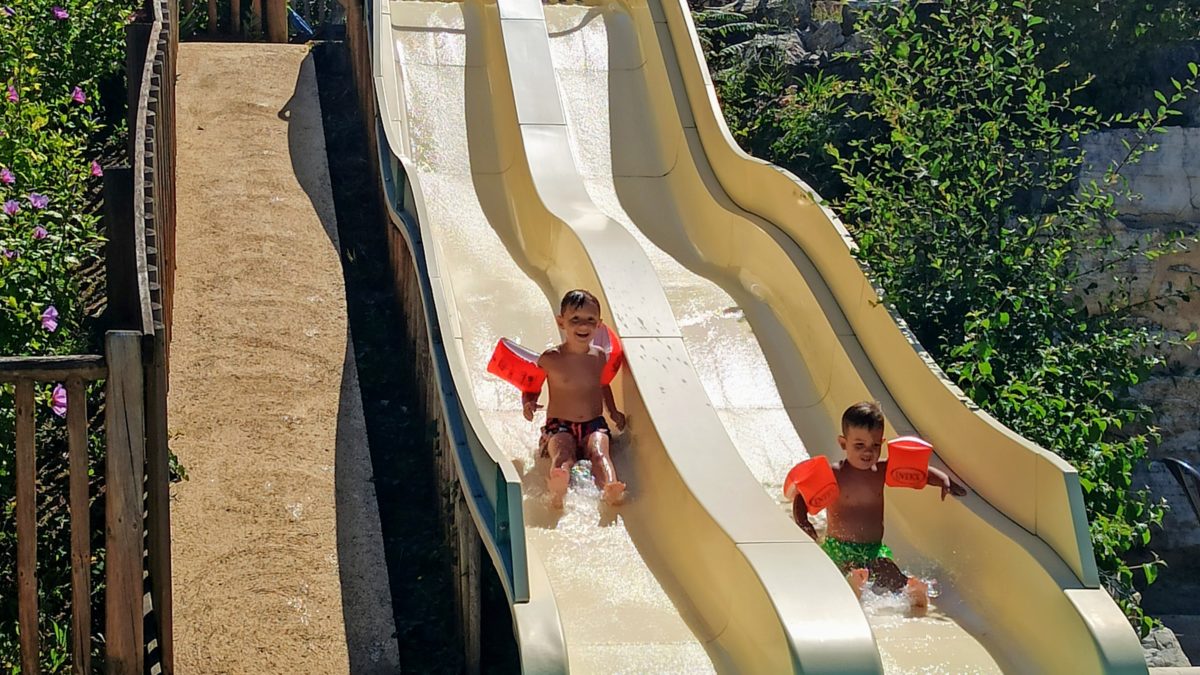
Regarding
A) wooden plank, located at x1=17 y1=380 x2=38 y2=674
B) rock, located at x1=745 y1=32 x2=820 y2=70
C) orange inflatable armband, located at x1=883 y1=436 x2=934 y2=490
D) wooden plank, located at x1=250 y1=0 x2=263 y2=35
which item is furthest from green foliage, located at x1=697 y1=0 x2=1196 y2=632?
wooden plank, located at x1=250 y1=0 x2=263 y2=35

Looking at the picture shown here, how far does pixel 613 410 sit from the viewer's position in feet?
21.5

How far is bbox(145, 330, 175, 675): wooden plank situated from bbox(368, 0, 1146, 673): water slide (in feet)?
3.69

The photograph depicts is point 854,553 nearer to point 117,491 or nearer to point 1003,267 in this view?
point 1003,267

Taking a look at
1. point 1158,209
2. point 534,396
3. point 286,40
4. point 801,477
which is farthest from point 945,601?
point 286,40

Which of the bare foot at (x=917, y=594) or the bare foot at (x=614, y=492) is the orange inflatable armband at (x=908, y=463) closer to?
the bare foot at (x=917, y=594)

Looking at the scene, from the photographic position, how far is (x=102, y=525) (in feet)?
20.2

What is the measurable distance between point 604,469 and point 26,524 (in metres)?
2.42

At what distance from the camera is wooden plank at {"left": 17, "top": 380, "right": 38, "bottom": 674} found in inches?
179

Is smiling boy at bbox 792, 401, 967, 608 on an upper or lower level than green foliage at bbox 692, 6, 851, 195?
lower

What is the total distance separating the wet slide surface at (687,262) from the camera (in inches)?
218

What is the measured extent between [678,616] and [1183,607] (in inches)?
177

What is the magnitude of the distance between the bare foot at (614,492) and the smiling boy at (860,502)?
73cm

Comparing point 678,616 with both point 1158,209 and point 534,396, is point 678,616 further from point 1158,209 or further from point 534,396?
point 1158,209

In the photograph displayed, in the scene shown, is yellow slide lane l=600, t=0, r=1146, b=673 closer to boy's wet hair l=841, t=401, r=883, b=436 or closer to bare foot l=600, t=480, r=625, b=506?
boy's wet hair l=841, t=401, r=883, b=436
